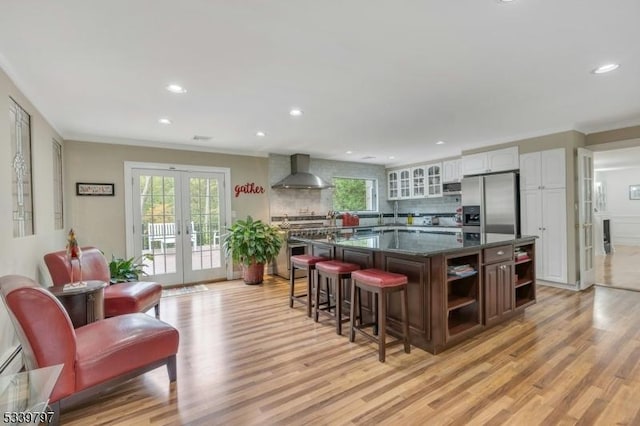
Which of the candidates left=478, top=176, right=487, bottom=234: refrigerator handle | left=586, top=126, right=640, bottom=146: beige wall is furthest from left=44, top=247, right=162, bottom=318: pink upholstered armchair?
left=586, top=126, right=640, bottom=146: beige wall

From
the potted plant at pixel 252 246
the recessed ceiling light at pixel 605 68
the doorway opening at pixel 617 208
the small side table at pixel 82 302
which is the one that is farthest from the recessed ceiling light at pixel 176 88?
the doorway opening at pixel 617 208

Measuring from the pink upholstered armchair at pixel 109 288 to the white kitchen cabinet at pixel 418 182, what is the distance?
18.7 feet

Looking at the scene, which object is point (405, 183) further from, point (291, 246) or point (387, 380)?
point (387, 380)

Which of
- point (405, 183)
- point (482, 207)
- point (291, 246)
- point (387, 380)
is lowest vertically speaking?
point (387, 380)

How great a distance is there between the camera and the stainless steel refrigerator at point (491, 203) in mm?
5074

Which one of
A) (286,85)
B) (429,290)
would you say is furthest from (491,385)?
(286,85)

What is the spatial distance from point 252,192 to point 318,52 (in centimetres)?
404

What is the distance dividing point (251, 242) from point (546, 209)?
15.4 feet

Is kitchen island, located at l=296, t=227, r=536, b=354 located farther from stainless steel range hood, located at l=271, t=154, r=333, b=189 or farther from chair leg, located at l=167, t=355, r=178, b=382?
stainless steel range hood, located at l=271, t=154, r=333, b=189

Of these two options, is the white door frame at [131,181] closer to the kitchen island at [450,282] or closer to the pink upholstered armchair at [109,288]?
the pink upholstered armchair at [109,288]

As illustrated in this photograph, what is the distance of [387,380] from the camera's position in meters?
2.31

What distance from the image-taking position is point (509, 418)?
6.14 feet

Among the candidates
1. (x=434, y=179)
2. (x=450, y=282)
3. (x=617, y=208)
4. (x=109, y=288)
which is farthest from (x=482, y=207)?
(x=617, y=208)

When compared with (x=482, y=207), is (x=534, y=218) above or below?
below
